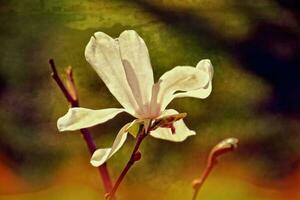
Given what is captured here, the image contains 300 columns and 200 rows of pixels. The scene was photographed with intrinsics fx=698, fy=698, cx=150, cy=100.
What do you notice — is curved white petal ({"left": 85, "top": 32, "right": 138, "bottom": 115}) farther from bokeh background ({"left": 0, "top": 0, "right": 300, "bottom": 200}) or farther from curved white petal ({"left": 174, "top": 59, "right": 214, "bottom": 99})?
bokeh background ({"left": 0, "top": 0, "right": 300, "bottom": 200})

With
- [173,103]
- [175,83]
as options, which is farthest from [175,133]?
[173,103]

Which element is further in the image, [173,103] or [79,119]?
[173,103]

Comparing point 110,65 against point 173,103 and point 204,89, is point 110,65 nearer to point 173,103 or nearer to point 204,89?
point 204,89

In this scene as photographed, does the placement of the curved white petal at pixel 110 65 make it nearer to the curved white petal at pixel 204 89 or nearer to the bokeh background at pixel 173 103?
the curved white petal at pixel 204 89

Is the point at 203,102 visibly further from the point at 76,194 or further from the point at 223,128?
the point at 76,194

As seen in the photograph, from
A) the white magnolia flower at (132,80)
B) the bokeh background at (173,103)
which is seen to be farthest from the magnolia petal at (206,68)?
the bokeh background at (173,103)
